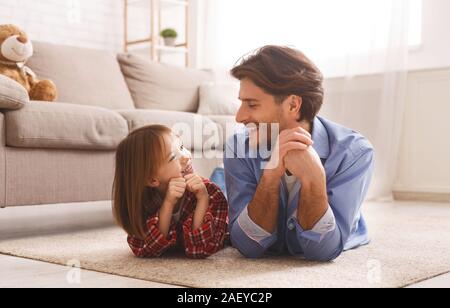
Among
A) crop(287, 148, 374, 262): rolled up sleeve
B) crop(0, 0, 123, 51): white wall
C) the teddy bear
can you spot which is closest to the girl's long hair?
crop(287, 148, 374, 262): rolled up sleeve

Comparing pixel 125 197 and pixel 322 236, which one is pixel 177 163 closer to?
pixel 125 197

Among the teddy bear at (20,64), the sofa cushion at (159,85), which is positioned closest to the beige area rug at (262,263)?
the teddy bear at (20,64)

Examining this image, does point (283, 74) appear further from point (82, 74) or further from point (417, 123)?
point (417, 123)

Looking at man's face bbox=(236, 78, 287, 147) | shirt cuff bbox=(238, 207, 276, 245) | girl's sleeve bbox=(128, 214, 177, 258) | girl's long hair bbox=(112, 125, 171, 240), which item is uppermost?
man's face bbox=(236, 78, 287, 147)

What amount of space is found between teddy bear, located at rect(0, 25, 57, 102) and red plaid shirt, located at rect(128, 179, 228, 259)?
51.1 inches

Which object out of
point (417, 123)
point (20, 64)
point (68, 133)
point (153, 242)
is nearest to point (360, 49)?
point (417, 123)

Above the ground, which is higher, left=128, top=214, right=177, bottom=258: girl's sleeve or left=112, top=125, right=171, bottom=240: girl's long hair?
left=112, top=125, right=171, bottom=240: girl's long hair

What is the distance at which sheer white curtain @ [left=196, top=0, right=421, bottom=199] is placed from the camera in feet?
11.6

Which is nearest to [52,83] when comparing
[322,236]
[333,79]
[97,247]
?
[97,247]

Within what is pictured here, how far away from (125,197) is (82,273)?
0.21 meters

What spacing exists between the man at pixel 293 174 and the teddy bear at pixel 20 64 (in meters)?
1.37

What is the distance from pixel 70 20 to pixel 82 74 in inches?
65.3

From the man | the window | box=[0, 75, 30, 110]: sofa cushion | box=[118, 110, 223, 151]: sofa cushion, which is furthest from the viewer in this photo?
the window

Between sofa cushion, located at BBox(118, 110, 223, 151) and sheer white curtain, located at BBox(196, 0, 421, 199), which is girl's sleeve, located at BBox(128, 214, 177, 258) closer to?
sofa cushion, located at BBox(118, 110, 223, 151)
